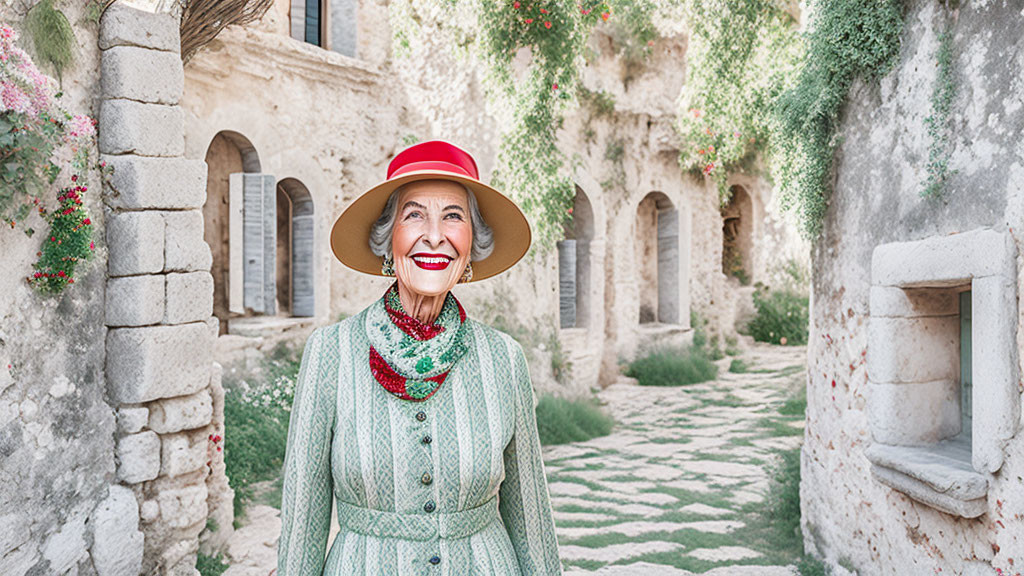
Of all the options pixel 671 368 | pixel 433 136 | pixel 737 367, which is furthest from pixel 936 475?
pixel 737 367

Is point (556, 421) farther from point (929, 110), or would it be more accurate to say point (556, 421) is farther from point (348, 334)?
point (348, 334)

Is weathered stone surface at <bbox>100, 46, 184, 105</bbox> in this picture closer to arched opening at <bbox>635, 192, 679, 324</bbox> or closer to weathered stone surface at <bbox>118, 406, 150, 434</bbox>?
weathered stone surface at <bbox>118, 406, 150, 434</bbox>

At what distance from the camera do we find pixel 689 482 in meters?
6.42

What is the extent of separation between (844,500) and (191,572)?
3621 mm

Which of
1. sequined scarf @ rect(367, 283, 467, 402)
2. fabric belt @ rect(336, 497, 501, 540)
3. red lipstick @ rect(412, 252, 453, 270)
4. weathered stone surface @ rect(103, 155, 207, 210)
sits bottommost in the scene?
fabric belt @ rect(336, 497, 501, 540)

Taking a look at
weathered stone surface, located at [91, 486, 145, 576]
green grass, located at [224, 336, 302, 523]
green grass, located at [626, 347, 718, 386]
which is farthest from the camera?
green grass, located at [626, 347, 718, 386]

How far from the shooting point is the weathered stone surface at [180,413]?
3.84 metres

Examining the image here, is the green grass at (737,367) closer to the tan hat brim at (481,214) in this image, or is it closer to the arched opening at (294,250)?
the arched opening at (294,250)

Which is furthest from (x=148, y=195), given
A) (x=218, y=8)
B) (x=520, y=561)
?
(x=520, y=561)

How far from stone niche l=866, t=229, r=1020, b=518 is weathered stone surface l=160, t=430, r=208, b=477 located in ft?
11.4

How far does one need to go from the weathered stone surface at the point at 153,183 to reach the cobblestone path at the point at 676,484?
3.10 metres

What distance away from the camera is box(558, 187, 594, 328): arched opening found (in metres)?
10.7

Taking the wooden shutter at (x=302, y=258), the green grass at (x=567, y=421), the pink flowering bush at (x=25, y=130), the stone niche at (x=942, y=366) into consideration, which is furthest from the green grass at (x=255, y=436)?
the stone niche at (x=942, y=366)

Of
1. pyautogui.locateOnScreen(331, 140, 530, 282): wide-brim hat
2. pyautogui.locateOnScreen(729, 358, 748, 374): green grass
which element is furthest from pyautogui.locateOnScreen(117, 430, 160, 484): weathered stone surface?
pyautogui.locateOnScreen(729, 358, 748, 374): green grass
